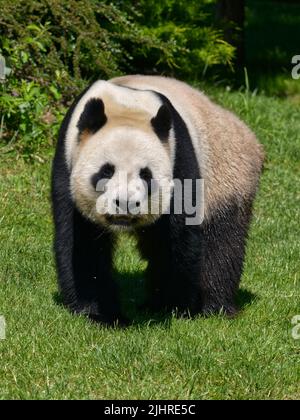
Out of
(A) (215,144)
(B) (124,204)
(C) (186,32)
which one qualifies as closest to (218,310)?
(A) (215,144)

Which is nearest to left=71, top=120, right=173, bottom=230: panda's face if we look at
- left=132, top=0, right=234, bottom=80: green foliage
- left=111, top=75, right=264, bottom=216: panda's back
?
left=111, top=75, right=264, bottom=216: panda's back

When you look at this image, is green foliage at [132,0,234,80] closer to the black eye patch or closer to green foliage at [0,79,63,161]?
green foliage at [0,79,63,161]

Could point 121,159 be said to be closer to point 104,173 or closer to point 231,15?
point 104,173

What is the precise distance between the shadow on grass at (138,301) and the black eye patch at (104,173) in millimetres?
1096

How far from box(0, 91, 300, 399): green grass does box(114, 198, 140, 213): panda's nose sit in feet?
2.61

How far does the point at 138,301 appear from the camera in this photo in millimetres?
6809

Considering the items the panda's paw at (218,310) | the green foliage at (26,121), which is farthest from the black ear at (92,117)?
the green foliage at (26,121)

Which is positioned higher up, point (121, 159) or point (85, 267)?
point (121, 159)

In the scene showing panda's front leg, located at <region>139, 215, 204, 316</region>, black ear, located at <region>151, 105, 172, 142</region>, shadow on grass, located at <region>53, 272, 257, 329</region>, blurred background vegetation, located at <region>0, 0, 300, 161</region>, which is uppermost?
black ear, located at <region>151, 105, 172, 142</region>

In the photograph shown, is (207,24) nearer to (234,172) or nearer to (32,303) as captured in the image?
(234,172)

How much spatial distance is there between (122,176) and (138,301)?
5.55 feet

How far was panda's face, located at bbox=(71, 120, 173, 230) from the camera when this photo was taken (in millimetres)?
5340

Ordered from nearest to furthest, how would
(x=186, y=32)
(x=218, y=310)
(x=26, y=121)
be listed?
(x=218, y=310) < (x=26, y=121) < (x=186, y=32)

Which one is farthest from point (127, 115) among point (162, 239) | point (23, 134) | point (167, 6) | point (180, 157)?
point (167, 6)
